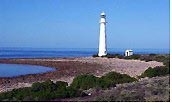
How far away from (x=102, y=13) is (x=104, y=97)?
3012 cm

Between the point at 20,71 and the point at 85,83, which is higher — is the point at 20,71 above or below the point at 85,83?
below

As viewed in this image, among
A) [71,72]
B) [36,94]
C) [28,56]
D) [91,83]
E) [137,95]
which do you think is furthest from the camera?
[28,56]

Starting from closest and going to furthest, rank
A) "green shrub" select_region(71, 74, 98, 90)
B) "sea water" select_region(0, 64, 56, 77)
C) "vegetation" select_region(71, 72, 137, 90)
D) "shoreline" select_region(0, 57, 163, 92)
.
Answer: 1. "vegetation" select_region(71, 72, 137, 90)
2. "green shrub" select_region(71, 74, 98, 90)
3. "shoreline" select_region(0, 57, 163, 92)
4. "sea water" select_region(0, 64, 56, 77)

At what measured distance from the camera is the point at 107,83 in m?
10.9

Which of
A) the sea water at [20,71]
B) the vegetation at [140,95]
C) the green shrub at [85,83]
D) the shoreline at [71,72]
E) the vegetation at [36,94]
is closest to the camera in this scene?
the vegetation at [140,95]

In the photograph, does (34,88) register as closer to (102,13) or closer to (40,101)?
(40,101)

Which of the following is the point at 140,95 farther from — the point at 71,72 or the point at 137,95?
the point at 71,72

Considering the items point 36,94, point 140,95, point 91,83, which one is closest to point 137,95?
point 140,95

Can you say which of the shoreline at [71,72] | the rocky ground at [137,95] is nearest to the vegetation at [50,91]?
the rocky ground at [137,95]

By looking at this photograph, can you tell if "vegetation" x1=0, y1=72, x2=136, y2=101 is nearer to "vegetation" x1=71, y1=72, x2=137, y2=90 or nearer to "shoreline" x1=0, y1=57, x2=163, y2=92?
"vegetation" x1=71, y1=72, x2=137, y2=90

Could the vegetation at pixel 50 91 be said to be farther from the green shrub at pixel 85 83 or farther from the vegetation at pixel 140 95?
the vegetation at pixel 140 95

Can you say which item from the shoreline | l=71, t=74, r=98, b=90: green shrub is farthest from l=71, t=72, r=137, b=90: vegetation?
the shoreline

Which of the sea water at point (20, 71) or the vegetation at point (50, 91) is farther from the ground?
the vegetation at point (50, 91)

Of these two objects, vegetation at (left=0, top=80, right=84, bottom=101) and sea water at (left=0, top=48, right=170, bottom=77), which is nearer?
vegetation at (left=0, top=80, right=84, bottom=101)
